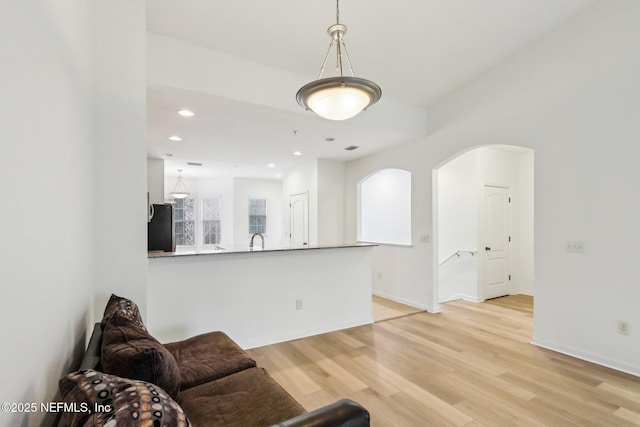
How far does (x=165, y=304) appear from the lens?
2875 mm

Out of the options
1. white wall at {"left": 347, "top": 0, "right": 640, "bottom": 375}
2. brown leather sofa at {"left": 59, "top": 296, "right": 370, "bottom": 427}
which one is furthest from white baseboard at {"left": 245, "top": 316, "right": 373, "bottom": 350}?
white wall at {"left": 347, "top": 0, "right": 640, "bottom": 375}

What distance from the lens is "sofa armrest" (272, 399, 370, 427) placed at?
1.05m

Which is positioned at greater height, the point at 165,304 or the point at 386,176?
the point at 386,176

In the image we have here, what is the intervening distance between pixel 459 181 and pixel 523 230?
1742 millimetres

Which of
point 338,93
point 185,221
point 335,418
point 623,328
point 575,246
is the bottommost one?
point 623,328

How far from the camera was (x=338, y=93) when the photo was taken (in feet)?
6.63

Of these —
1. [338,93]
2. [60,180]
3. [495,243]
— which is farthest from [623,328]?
[60,180]

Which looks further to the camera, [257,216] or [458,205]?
[257,216]

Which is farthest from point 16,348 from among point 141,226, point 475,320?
point 475,320

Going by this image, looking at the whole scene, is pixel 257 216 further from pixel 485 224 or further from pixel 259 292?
pixel 485 224

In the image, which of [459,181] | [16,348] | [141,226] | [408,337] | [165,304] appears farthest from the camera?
[459,181]

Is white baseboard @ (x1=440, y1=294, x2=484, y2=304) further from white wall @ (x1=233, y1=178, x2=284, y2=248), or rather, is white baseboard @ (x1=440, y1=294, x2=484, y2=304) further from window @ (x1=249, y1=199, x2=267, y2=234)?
window @ (x1=249, y1=199, x2=267, y2=234)

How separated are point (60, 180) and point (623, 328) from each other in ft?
14.4

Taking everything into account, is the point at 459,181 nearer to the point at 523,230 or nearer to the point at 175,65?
the point at 523,230
